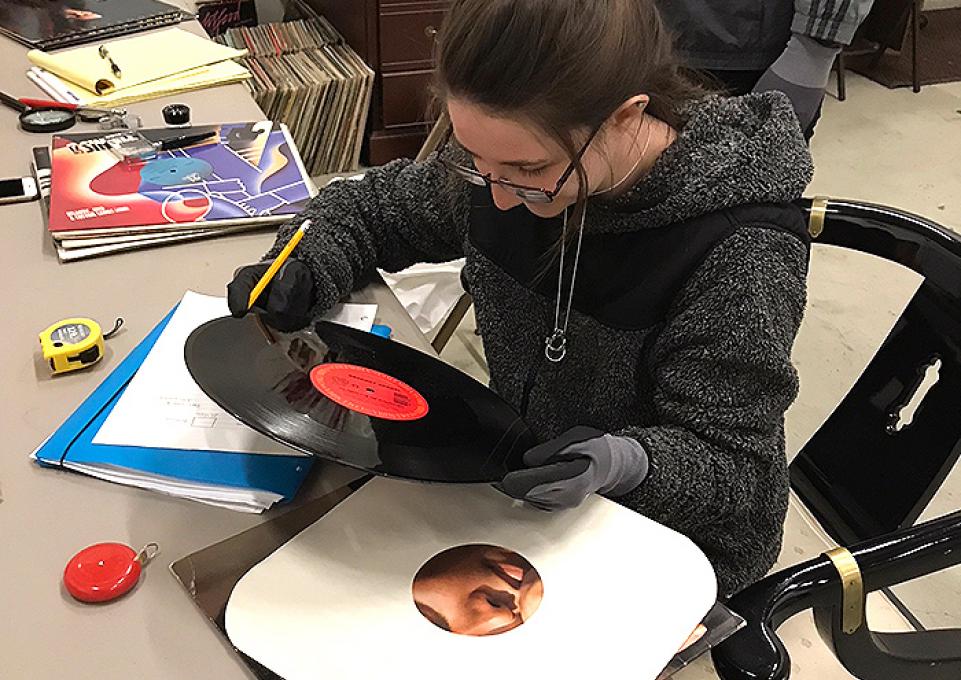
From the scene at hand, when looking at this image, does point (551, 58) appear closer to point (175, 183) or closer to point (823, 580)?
point (823, 580)

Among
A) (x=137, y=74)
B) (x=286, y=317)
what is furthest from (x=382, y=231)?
(x=137, y=74)

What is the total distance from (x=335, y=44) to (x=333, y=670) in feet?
7.53

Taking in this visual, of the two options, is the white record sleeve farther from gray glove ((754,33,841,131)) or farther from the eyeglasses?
gray glove ((754,33,841,131))

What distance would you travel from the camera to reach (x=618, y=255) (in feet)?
3.11

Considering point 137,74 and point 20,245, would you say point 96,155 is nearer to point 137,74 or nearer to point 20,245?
point 20,245

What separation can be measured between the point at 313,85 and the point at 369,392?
181 cm

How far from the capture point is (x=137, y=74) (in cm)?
154

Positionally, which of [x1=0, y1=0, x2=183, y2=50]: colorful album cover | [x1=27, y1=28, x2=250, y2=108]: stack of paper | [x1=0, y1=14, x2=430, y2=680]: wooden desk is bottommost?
[x1=0, y1=14, x2=430, y2=680]: wooden desk

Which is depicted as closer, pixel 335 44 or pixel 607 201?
pixel 607 201

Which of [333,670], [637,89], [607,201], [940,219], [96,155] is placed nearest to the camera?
[333,670]

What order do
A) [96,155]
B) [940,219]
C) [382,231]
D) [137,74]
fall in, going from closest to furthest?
[382,231] < [96,155] < [137,74] < [940,219]

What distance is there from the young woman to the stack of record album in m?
1.37

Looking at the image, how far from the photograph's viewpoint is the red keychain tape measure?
70cm

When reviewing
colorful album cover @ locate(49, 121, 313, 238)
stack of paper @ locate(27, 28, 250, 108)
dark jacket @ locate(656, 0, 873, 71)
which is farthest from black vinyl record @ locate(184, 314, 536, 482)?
dark jacket @ locate(656, 0, 873, 71)
